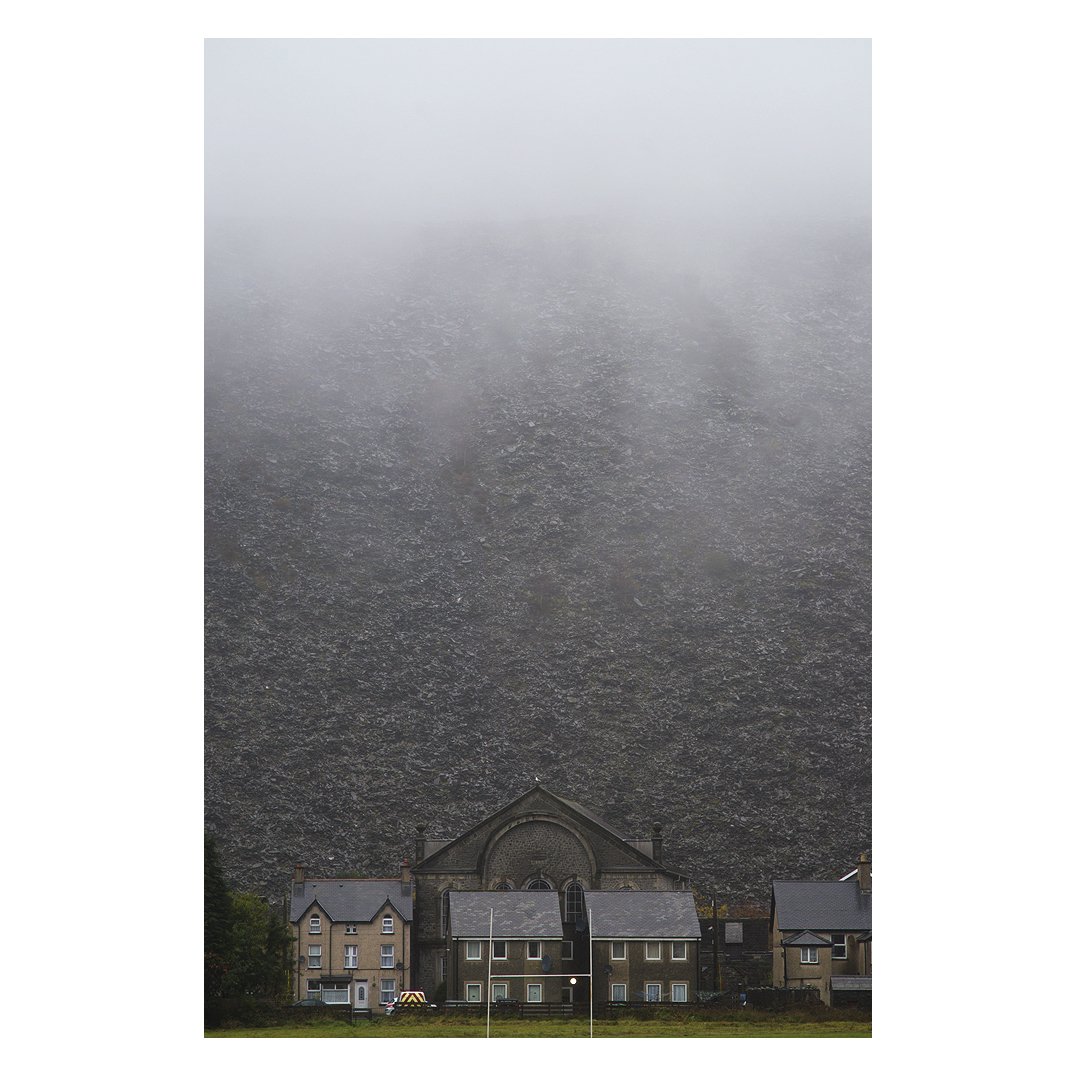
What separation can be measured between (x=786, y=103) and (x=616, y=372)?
4.40 metres

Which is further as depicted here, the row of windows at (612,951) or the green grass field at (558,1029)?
the row of windows at (612,951)

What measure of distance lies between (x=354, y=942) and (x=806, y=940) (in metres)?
4.14

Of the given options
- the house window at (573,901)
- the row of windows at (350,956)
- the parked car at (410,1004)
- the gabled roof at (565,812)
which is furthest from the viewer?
the gabled roof at (565,812)

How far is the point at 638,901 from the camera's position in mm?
11875

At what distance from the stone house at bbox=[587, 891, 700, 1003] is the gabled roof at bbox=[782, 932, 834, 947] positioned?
3.70 ft

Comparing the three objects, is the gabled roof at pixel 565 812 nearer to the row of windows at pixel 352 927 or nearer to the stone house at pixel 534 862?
the stone house at pixel 534 862

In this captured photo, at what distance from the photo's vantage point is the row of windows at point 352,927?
40.4 feet

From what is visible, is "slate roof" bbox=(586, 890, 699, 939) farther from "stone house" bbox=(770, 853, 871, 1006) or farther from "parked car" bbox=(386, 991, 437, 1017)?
"parked car" bbox=(386, 991, 437, 1017)

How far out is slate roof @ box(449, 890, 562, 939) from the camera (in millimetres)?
11492

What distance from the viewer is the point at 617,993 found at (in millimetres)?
11195

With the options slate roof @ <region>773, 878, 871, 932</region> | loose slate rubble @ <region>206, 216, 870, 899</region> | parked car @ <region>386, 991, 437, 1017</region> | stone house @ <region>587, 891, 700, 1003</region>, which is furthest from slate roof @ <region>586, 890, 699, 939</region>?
loose slate rubble @ <region>206, 216, 870, 899</region>

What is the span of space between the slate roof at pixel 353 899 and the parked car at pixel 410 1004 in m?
1.17

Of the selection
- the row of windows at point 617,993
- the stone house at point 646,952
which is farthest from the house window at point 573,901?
the row of windows at point 617,993

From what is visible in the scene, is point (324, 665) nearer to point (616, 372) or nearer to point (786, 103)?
point (616, 372)
